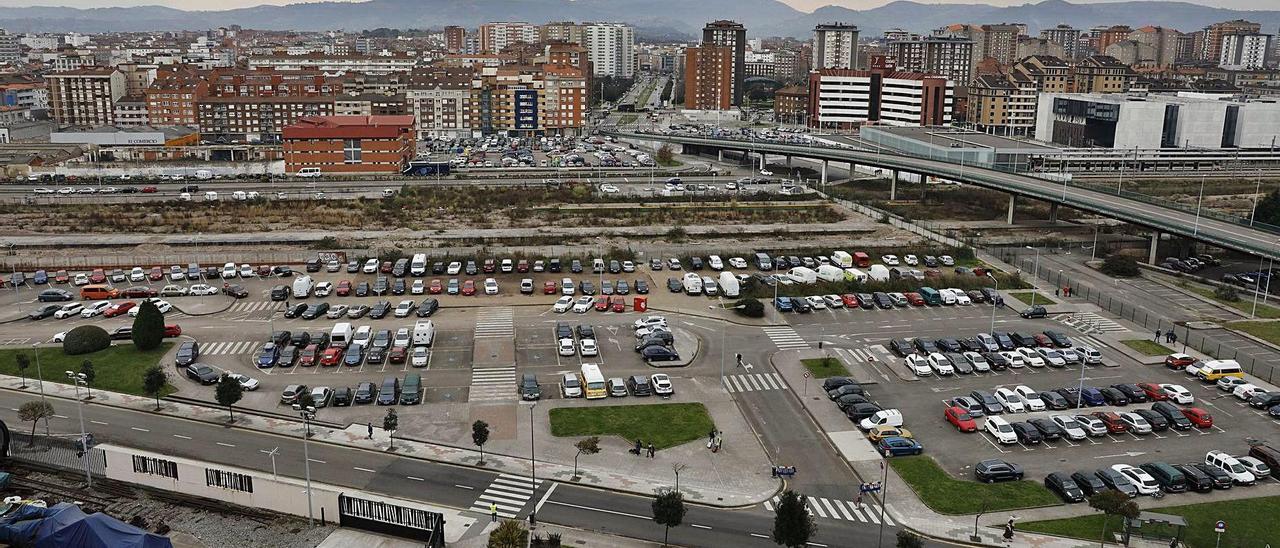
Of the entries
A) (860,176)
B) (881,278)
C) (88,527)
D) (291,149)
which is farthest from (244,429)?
(860,176)

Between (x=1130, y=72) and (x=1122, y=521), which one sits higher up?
(x=1130, y=72)

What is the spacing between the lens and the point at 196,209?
243 ft

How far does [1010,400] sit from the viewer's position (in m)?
34.3

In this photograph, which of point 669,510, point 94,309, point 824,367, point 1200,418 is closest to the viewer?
point 669,510

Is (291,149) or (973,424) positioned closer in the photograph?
(973,424)

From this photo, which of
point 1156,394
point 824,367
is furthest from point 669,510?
point 1156,394

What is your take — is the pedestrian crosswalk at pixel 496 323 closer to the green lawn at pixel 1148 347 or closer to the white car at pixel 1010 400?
the white car at pixel 1010 400

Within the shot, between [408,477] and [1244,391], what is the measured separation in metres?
30.0

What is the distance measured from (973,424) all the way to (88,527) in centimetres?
2597

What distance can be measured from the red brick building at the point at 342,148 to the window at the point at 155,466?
228ft

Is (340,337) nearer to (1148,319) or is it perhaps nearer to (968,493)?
(968,493)

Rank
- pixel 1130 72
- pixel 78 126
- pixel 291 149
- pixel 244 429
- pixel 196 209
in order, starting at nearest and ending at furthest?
pixel 244 429 < pixel 196 209 < pixel 291 149 < pixel 78 126 < pixel 1130 72

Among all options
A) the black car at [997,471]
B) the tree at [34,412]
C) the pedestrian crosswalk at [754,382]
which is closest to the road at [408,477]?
the tree at [34,412]

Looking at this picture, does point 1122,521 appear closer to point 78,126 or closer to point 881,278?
point 881,278
